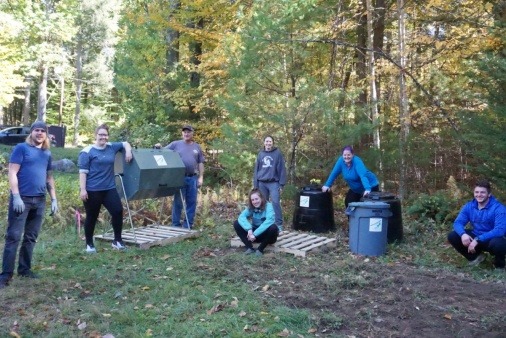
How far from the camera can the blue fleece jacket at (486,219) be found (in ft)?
20.7

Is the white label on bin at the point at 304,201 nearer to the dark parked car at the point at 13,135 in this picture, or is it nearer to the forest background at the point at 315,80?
the forest background at the point at 315,80

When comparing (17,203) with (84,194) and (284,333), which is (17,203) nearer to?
(84,194)

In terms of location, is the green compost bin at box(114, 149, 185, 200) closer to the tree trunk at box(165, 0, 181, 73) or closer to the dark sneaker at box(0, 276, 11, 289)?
the dark sneaker at box(0, 276, 11, 289)

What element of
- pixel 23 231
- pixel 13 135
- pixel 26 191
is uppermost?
pixel 13 135

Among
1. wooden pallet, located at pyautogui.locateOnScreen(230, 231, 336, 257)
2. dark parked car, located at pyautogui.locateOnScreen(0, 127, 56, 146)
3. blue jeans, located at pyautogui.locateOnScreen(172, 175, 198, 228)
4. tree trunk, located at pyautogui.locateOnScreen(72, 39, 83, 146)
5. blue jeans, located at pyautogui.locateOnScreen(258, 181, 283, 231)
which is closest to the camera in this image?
wooden pallet, located at pyautogui.locateOnScreen(230, 231, 336, 257)

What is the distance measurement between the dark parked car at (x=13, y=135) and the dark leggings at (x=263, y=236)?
22.9 m

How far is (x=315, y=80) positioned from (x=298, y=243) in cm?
444

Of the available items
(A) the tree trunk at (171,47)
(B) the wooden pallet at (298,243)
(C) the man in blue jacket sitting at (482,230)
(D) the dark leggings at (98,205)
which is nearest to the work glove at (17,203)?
(D) the dark leggings at (98,205)

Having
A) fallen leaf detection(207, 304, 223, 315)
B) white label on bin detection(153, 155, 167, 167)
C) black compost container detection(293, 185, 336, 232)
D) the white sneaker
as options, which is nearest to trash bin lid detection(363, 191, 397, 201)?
black compost container detection(293, 185, 336, 232)

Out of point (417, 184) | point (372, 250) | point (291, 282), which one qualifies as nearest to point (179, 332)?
point (291, 282)

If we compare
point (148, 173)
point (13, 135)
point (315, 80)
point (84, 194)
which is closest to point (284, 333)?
point (84, 194)

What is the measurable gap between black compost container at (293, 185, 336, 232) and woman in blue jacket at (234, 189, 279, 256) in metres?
1.58

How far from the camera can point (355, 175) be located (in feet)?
27.0

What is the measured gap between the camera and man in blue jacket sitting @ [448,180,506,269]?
6.30 m
